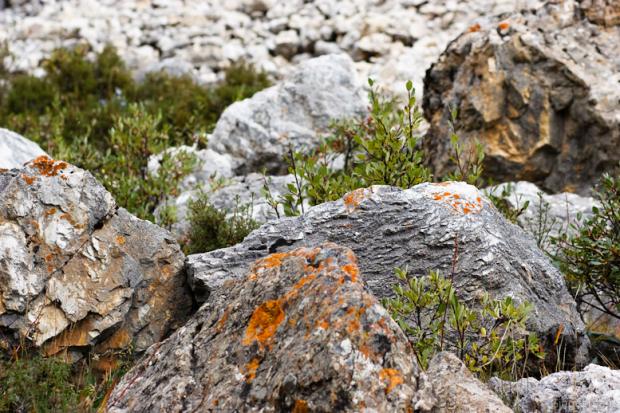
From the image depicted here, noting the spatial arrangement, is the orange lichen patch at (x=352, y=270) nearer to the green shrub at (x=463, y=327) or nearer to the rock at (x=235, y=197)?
the green shrub at (x=463, y=327)

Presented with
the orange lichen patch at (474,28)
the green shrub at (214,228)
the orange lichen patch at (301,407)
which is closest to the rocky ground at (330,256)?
the orange lichen patch at (301,407)

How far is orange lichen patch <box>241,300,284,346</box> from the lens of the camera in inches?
127

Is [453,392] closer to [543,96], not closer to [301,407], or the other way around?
[301,407]

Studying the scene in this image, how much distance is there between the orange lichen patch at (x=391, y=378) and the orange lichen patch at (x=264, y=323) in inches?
21.3

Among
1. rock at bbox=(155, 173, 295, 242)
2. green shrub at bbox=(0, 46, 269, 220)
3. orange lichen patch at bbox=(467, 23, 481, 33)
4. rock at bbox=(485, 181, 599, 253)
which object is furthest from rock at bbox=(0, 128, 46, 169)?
orange lichen patch at bbox=(467, 23, 481, 33)

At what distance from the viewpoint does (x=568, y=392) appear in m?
3.39

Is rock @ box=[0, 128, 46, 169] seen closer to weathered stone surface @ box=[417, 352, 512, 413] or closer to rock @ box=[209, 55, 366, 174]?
rock @ box=[209, 55, 366, 174]

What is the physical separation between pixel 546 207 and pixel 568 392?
3.21 m

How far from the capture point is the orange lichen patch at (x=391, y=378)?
9.43 ft

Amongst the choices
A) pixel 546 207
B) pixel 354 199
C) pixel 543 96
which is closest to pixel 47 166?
pixel 354 199

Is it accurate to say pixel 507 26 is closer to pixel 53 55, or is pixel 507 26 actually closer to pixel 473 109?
pixel 473 109

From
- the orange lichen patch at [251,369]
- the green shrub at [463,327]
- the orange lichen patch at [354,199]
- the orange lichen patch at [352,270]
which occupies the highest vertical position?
the orange lichen patch at [352,270]

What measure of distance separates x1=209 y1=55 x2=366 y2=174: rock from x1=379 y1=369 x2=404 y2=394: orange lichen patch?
18.6 ft

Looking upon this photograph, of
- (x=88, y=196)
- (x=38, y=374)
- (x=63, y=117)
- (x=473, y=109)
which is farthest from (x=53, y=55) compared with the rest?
(x=38, y=374)
